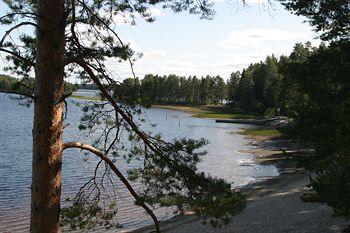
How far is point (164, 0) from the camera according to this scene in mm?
6988

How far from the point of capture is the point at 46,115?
4844mm

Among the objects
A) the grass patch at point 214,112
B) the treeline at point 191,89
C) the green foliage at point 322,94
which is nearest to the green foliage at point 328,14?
the green foliage at point 322,94

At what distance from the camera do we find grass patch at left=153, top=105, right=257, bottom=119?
109 m

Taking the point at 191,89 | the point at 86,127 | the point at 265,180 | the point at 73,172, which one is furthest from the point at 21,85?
the point at 191,89

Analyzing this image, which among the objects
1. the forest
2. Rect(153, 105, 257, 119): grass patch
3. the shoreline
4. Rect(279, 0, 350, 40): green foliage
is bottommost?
the shoreline

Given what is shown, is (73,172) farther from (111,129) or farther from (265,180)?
(111,129)

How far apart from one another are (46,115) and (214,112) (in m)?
120

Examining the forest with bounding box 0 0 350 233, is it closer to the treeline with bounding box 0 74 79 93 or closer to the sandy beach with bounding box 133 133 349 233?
the treeline with bounding box 0 74 79 93

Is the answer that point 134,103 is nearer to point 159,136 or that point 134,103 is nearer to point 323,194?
point 159,136

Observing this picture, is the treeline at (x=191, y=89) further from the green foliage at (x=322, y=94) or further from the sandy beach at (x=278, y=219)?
the green foliage at (x=322, y=94)

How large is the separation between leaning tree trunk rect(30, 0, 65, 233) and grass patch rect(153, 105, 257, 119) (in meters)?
100

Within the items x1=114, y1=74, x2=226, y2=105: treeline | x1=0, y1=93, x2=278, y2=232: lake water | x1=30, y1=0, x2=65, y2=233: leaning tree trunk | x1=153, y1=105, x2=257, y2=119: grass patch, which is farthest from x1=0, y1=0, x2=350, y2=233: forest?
x1=114, y1=74, x2=226, y2=105: treeline

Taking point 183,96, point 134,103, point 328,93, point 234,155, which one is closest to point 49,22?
point 134,103

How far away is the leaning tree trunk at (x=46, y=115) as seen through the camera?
482 centimetres
